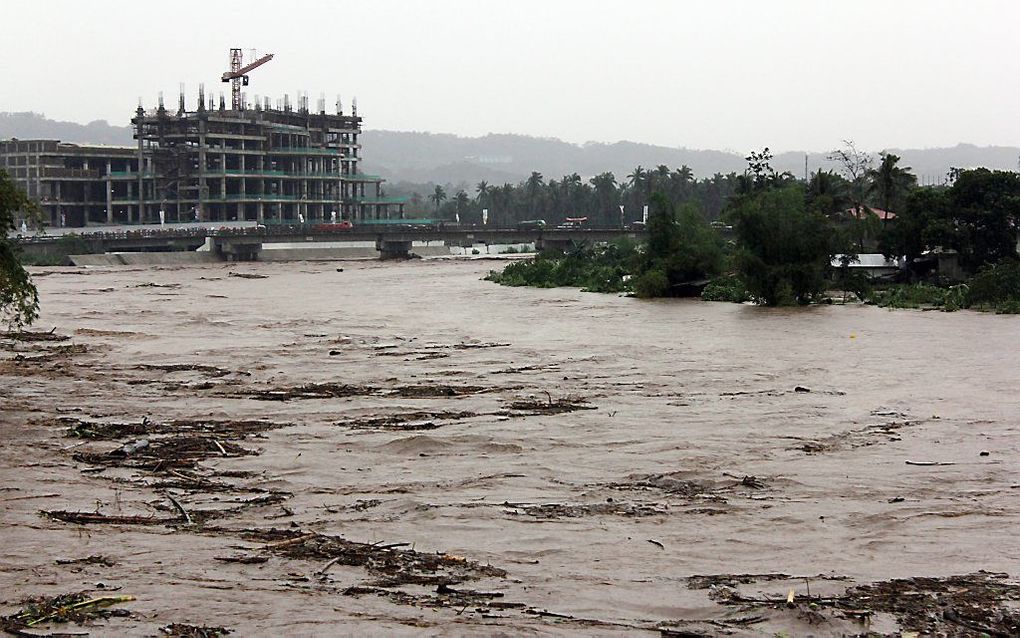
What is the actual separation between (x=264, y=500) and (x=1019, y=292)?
42.0 m

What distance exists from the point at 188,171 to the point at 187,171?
13cm

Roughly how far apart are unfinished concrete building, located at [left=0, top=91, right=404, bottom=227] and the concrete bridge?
2282 centimetres

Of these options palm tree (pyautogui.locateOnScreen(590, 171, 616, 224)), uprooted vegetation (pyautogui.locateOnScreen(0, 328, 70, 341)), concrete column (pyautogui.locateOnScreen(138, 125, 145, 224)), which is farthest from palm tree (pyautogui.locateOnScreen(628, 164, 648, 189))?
uprooted vegetation (pyautogui.locateOnScreen(0, 328, 70, 341))

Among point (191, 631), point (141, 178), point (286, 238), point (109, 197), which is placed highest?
point (141, 178)

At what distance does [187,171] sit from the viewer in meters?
147

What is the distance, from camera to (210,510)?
13.7 metres

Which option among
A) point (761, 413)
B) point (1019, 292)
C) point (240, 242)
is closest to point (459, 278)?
point (240, 242)

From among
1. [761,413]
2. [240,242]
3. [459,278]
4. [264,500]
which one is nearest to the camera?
[264,500]

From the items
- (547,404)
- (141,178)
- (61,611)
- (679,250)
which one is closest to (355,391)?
(547,404)

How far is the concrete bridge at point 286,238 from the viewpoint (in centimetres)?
11094

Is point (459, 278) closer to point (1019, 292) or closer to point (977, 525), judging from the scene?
point (1019, 292)

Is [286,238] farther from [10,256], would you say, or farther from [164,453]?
[164,453]

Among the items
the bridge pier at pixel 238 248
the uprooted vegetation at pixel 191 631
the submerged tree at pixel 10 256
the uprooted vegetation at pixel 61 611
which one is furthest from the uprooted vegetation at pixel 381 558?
the bridge pier at pixel 238 248

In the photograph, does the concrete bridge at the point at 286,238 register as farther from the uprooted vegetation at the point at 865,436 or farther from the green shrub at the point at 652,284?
the uprooted vegetation at the point at 865,436
